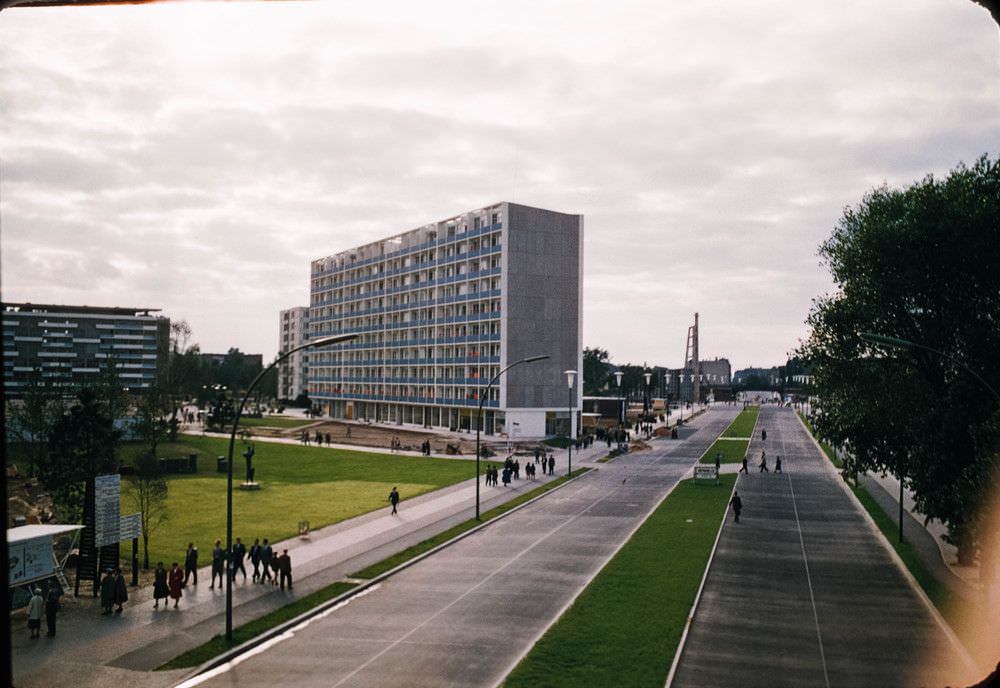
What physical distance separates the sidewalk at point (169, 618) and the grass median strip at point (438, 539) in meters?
0.49

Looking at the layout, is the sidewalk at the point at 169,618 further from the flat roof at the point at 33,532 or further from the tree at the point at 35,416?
the tree at the point at 35,416

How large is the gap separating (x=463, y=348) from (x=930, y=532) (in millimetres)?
63783

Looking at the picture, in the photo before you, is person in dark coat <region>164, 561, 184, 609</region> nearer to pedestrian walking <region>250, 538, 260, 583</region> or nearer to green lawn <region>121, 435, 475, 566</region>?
pedestrian walking <region>250, 538, 260, 583</region>

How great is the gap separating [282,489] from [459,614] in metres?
28.6

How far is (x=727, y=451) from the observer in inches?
2916

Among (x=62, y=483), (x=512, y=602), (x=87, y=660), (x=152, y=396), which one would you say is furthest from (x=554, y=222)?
(x=87, y=660)

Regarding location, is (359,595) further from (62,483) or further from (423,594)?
(62,483)

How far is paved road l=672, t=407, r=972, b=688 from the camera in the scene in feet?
56.1

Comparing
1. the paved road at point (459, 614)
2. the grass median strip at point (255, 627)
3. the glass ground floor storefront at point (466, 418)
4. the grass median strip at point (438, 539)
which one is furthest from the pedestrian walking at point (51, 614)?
the glass ground floor storefront at point (466, 418)

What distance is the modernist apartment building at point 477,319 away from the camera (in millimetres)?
87125

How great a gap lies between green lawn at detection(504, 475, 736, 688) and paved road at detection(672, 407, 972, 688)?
65cm

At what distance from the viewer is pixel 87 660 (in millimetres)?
18094

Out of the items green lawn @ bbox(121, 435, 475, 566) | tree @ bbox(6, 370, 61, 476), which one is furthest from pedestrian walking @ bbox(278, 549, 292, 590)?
tree @ bbox(6, 370, 61, 476)

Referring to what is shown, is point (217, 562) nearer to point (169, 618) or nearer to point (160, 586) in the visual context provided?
point (160, 586)
